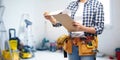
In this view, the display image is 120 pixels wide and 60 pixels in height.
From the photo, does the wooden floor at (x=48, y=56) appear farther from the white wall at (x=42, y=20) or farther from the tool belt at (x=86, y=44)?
the tool belt at (x=86, y=44)

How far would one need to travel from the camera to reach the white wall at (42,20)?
3.71 m

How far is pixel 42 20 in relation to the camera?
15.6 ft

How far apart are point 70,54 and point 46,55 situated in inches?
92.0

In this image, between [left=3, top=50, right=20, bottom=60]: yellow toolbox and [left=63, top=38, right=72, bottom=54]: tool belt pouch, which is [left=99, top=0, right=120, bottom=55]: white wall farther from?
[left=63, top=38, right=72, bottom=54]: tool belt pouch

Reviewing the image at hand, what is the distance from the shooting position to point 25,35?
4348mm

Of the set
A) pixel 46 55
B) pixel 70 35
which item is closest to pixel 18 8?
pixel 46 55

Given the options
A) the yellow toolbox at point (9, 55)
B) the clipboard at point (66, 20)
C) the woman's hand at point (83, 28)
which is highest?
the clipboard at point (66, 20)

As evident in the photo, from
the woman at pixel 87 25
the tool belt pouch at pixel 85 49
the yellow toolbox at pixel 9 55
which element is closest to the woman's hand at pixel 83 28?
the woman at pixel 87 25

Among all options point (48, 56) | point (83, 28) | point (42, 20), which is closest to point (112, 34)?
point (48, 56)

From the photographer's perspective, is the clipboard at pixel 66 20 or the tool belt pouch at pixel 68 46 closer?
the clipboard at pixel 66 20

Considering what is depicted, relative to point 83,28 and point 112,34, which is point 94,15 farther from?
point 112,34

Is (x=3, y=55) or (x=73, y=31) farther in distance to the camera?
(x=3, y=55)

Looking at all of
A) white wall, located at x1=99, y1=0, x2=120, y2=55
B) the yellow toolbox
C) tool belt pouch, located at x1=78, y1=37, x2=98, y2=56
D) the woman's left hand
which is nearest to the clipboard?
the woman's left hand

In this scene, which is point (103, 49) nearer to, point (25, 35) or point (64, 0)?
point (64, 0)
